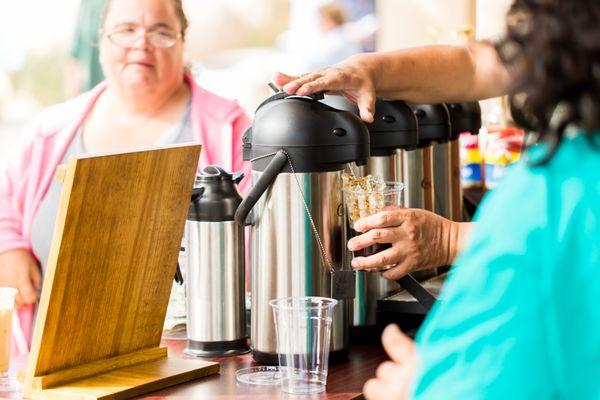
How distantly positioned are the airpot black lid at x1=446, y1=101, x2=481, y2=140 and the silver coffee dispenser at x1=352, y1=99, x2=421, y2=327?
1.23ft

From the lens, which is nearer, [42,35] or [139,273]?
[139,273]

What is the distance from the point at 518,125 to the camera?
94 cm

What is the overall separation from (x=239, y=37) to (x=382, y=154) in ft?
23.0

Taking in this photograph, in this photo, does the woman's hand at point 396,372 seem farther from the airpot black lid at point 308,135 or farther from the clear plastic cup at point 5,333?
the clear plastic cup at point 5,333

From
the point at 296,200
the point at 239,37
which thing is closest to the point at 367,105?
the point at 296,200

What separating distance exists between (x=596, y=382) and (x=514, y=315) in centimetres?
9

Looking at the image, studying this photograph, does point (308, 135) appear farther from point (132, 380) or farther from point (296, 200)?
point (132, 380)

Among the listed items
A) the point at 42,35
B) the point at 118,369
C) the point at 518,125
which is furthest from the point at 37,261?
the point at 42,35

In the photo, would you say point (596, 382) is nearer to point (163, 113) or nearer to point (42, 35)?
point (163, 113)

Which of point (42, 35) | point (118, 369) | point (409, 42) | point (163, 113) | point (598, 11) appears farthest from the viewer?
point (42, 35)

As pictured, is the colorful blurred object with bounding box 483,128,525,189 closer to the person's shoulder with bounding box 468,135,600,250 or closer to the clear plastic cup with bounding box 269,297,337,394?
the clear plastic cup with bounding box 269,297,337,394

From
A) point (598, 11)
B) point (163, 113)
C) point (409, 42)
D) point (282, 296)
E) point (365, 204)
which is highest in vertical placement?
point (409, 42)

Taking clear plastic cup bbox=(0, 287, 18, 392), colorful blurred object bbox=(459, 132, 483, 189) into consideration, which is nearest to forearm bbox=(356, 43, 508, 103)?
clear plastic cup bbox=(0, 287, 18, 392)

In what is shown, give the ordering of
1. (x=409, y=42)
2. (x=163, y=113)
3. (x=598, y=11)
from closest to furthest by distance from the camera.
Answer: (x=598, y=11) < (x=163, y=113) < (x=409, y=42)
